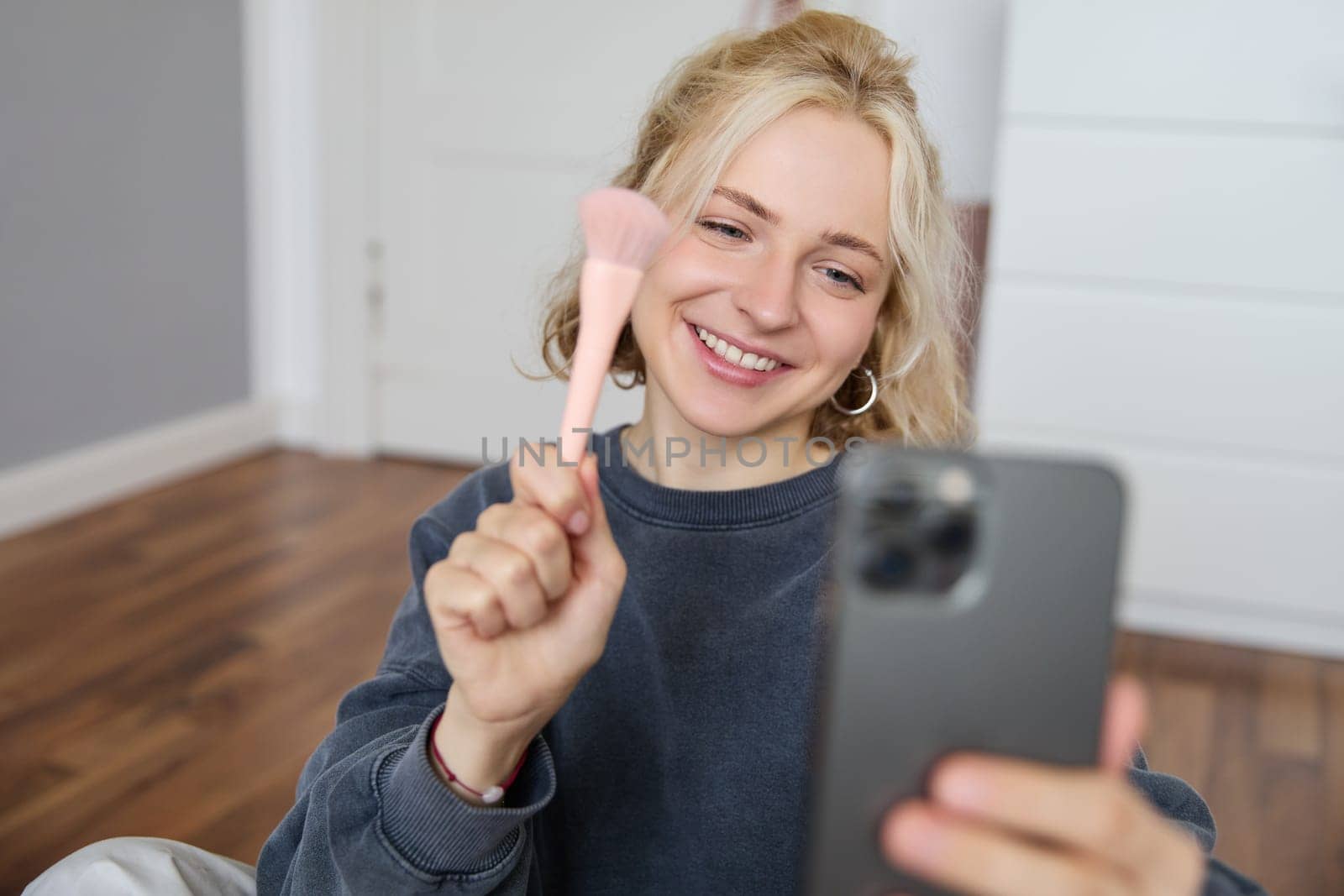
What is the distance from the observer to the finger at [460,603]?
1.50 feet

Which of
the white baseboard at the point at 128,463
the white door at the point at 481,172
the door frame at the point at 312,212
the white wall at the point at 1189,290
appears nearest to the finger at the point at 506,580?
the white wall at the point at 1189,290

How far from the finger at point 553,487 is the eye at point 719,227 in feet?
1.04

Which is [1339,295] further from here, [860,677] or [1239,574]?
[860,677]

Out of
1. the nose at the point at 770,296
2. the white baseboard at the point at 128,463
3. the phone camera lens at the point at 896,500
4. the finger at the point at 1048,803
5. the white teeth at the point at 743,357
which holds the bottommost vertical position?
the white baseboard at the point at 128,463

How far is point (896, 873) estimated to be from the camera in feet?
1.03

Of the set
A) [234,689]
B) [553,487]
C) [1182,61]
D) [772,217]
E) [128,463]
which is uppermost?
[1182,61]

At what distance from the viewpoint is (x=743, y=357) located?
2.51ft

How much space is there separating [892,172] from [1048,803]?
53 cm

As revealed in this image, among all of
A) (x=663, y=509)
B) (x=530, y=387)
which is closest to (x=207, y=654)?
(x=530, y=387)

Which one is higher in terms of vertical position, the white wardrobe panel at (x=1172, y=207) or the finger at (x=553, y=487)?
the white wardrobe panel at (x=1172, y=207)

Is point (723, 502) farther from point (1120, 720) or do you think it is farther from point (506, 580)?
point (1120, 720)

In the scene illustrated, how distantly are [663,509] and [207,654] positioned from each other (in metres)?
1.19

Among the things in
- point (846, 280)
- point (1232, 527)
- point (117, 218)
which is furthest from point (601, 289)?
point (117, 218)

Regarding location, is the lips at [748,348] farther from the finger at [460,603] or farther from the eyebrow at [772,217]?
the finger at [460,603]
